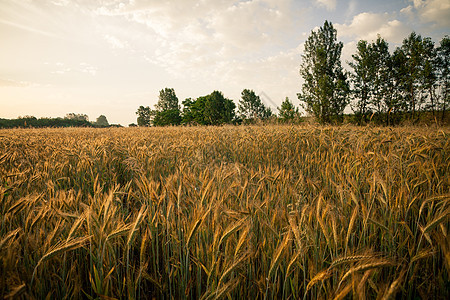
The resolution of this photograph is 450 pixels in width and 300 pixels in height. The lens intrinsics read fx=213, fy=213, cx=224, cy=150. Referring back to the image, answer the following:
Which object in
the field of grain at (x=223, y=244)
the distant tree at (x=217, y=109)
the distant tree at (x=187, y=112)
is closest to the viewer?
the field of grain at (x=223, y=244)

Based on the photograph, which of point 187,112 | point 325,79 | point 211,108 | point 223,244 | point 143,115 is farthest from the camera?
point 143,115

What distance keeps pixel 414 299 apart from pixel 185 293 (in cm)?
130

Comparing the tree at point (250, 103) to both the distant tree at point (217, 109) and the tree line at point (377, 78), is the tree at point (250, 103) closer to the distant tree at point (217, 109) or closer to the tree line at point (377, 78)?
the distant tree at point (217, 109)

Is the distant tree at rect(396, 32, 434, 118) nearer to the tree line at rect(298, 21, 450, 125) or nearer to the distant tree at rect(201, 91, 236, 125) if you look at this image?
the tree line at rect(298, 21, 450, 125)

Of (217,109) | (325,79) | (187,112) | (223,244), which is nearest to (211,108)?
(217,109)

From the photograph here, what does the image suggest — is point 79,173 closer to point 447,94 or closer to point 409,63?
point 409,63

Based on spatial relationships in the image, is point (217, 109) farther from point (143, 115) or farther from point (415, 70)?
point (143, 115)

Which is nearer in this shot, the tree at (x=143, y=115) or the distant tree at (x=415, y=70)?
the distant tree at (x=415, y=70)

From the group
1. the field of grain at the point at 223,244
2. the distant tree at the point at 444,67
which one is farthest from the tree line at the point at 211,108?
the field of grain at the point at 223,244

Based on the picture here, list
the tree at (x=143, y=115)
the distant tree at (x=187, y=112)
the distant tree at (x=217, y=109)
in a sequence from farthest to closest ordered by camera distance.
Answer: the tree at (x=143, y=115)
the distant tree at (x=187, y=112)
the distant tree at (x=217, y=109)

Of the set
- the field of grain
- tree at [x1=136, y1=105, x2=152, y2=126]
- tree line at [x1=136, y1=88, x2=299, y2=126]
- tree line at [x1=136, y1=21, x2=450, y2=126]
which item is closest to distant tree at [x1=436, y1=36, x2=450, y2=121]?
tree line at [x1=136, y1=21, x2=450, y2=126]

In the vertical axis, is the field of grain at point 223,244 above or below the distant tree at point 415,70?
below

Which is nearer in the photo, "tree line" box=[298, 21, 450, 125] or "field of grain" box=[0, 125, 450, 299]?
Result: "field of grain" box=[0, 125, 450, 299]

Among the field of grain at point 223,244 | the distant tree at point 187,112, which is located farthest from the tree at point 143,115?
the field of grain at point 223,244
